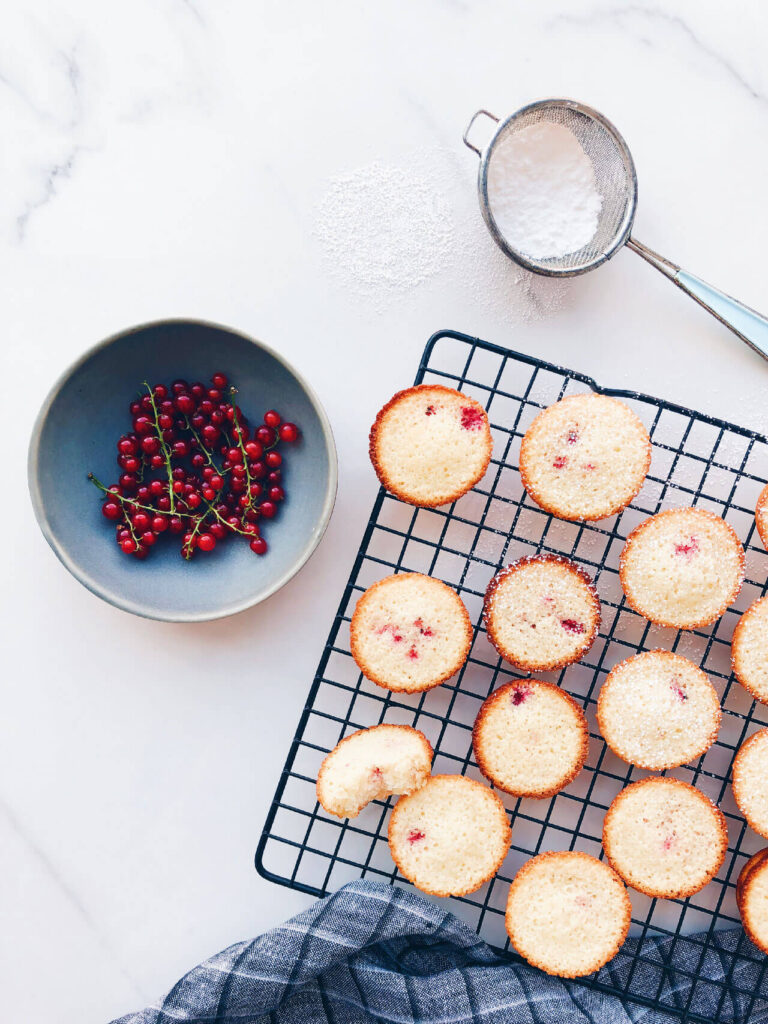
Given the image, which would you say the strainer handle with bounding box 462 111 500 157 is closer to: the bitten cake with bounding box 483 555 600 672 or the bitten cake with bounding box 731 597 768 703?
the bitten cake with bounding box 483 555 600 672

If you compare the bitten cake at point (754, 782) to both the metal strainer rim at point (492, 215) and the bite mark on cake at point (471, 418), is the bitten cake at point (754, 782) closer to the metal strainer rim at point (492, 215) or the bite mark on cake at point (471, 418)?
the bite mark on cake at point (471, 418)

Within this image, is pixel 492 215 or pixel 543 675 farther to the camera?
pixel 543 675

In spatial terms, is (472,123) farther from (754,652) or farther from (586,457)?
(754,652)

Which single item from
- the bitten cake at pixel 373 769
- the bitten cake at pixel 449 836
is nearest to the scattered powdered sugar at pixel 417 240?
the bitten cake at pixel 373 769

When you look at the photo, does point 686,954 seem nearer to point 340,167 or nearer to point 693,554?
point 693,554

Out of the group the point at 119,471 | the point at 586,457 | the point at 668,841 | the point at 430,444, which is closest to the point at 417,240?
the point at 430,444

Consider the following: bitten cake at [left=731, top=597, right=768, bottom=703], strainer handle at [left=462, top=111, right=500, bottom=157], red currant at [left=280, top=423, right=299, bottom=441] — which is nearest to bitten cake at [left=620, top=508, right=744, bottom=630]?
bitten cake at [left=731, top=597, right=768, bottom=703]

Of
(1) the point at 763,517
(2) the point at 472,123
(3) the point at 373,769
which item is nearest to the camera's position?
(3) the point at 373,769

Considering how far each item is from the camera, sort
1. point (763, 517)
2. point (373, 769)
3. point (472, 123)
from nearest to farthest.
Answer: point (373, 769), point (763, 517), point (472, 123)
